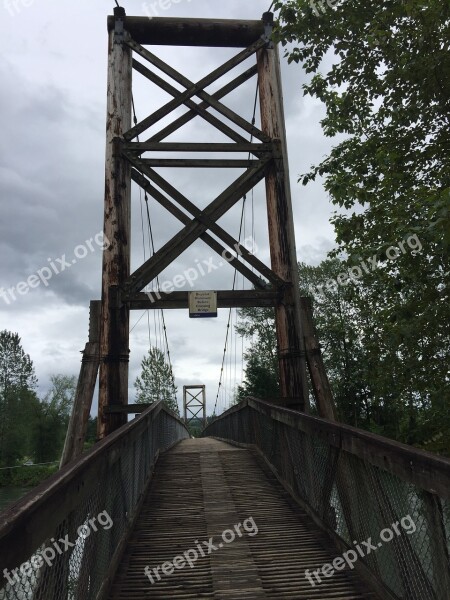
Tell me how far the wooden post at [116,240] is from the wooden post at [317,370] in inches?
83.5

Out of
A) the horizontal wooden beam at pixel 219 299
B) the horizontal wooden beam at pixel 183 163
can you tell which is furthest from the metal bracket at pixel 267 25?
the horizontal wooden beam at pixel 219 299

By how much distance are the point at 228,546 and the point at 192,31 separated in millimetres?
6559

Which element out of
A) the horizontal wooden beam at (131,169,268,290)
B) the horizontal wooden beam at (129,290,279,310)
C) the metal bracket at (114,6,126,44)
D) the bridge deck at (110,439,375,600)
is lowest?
the bridge deck at (110,439,375,600)

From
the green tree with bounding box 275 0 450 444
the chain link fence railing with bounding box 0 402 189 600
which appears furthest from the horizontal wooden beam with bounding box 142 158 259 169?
the chain link fence railing with bounding box 0 402 189 600

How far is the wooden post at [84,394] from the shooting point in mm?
4949

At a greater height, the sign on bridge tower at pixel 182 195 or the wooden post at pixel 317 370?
the sign on bridge tower at pixel 182 195

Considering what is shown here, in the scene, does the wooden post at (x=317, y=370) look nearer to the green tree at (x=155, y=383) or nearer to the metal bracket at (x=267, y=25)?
the metal bracket at (x=267, y=25)

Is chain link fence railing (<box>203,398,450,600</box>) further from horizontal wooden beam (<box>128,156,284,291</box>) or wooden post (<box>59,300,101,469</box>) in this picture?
wooden post (<box>59,300,101,469</box>)

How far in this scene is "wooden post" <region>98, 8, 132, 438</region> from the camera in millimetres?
5348

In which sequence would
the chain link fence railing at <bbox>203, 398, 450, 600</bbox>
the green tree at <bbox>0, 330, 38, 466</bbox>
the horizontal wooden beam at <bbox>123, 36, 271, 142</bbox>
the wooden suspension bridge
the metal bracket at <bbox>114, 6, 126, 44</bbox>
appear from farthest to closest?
the green tree at <bbox>0, 330, 38, 466</bbox> < the metal bracket at <bbox>114, 6, 126, 44</bbox> < the horizontal wooden beam at <bbox>123, 36, 271, 142</bbox> < the wooden suspension bridge < the chain link fence railing at <bbox>203, 398, 450, 600</bbox>

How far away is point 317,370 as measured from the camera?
5.42 m

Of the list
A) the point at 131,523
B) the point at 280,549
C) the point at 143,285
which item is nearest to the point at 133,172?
the point at 143,285

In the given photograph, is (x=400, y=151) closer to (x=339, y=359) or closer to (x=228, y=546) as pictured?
(x=228, y=546)

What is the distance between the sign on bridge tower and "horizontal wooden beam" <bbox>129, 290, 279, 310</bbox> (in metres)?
0.01
